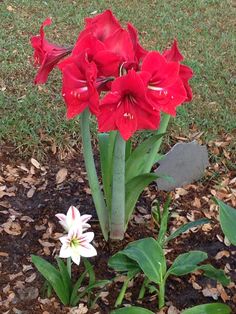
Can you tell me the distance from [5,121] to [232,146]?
147 cm

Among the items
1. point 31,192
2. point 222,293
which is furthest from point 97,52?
point 31,192

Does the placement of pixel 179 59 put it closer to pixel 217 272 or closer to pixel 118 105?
pixel 118 105

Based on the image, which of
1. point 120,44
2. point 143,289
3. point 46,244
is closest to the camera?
point 120,44

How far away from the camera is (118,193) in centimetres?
261

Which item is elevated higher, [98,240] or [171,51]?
[171,51]

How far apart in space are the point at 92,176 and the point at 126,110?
2.13 feet

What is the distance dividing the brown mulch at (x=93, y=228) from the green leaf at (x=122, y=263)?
0.22 meters

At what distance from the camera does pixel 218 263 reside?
9.34ft

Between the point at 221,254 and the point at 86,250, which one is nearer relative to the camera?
the point at 86,250

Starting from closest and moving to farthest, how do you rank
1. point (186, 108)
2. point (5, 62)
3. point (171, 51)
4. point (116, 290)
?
point (171, 51) → point (116, 290) → point (186, 108) → point (5, 62)

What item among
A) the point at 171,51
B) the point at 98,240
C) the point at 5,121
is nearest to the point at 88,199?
the point at 98,240

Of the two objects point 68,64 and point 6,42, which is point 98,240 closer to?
point 68,64

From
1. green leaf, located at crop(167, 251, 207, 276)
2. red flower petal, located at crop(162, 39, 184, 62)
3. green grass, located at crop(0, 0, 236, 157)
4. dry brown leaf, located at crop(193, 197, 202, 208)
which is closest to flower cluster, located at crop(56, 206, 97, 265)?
green leaf, located at crop(167, 251, 207, 276)

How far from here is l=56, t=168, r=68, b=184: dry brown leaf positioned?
132 inches
